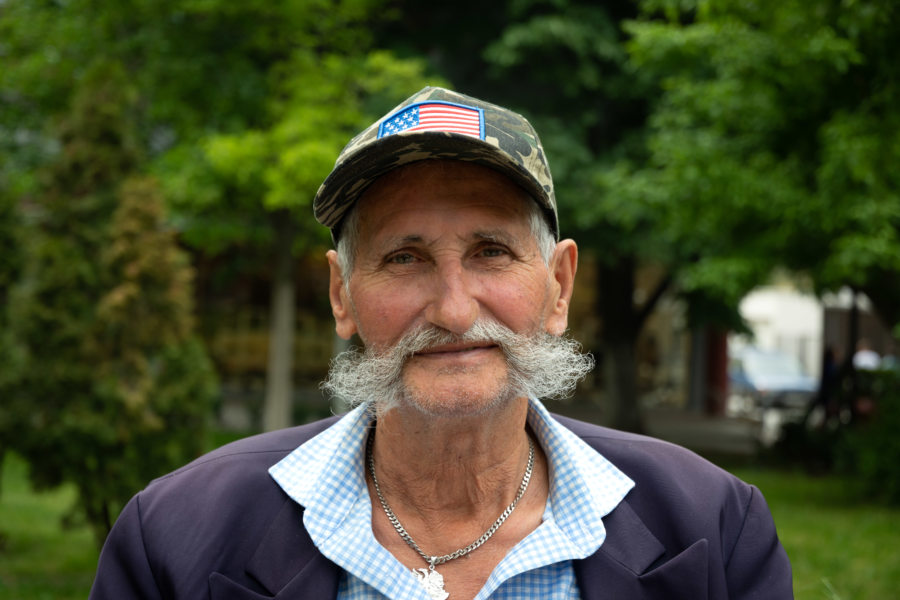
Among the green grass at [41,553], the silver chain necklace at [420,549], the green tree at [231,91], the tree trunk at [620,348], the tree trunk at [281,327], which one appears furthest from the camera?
the tree trunk at [620,348]

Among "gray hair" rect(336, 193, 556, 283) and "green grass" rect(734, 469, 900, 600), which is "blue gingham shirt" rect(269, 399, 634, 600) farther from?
"green grass" rect(734, 469, 900, 600)

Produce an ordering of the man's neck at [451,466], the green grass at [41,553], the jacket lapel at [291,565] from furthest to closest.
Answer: the green grass at [41,553] < the man's neck at [451,466] < the jacket lapel at [291,565]

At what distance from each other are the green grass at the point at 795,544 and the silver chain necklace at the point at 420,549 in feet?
7.92

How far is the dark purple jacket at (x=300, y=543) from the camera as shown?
1809mm

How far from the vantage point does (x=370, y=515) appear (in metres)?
1.99

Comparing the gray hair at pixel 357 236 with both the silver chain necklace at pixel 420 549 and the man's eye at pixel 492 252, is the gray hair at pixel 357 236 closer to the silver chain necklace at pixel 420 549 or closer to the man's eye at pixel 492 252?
the man's eye at pixel 492 252

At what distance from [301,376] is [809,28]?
2122 cm

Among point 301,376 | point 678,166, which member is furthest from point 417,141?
point 301,376

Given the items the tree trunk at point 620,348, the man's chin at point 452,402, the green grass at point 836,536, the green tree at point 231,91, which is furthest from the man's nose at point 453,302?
the tree trunk at point 620,348

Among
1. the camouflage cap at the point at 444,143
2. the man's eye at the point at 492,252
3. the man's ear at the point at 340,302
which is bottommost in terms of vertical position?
the man's ear at the point at 340,302

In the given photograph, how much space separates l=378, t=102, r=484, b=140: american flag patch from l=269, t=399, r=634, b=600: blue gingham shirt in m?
0.66

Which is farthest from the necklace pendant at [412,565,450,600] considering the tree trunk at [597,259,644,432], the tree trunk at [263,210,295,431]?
the tree trunk at [597,259,644,432]

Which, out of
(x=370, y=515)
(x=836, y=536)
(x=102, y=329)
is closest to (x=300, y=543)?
(x=370, y=515)

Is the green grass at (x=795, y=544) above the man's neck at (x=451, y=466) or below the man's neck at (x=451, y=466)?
below
